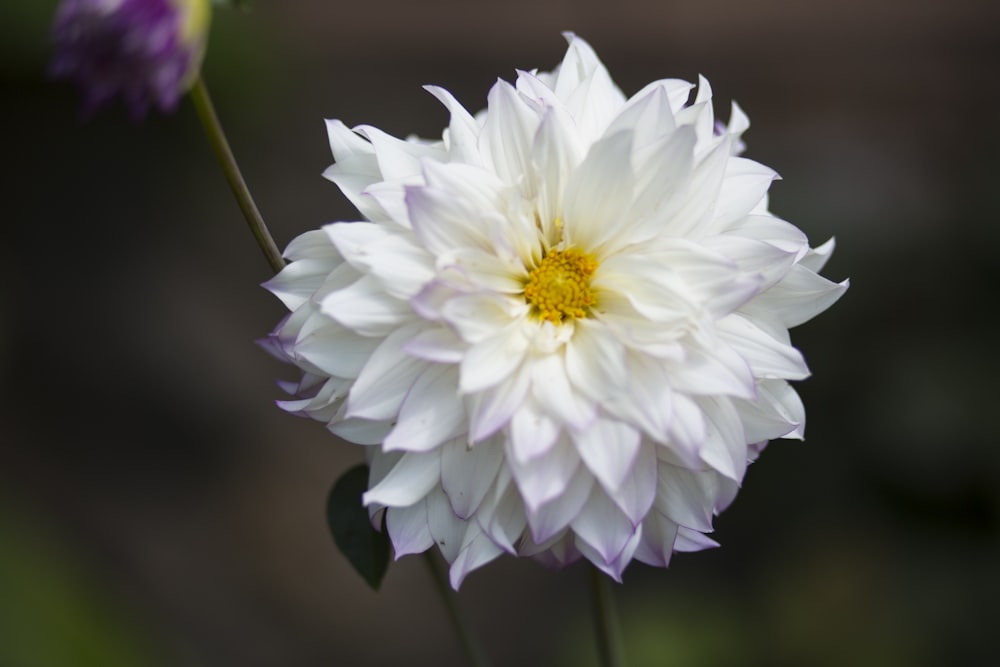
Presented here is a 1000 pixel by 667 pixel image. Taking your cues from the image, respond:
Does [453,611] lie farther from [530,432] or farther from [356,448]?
[356,448]

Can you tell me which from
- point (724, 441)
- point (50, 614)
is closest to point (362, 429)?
point (724, 441)

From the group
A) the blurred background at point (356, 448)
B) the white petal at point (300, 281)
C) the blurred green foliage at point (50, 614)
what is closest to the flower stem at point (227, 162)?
the white petal at point (300, 281)

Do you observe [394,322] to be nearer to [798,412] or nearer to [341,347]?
[341,347]

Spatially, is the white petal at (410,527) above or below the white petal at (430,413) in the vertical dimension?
below

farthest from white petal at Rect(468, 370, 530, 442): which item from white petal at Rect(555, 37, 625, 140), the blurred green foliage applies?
the blurred green foliage

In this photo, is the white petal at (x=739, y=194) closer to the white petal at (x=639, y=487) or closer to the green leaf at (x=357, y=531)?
the white petal at (x=639, y=487)

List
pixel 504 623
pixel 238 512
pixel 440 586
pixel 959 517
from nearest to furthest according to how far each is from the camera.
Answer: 1. pixel 440 586
2. pixel 959 517
3. pixel 504 623
4. pixel 238 512

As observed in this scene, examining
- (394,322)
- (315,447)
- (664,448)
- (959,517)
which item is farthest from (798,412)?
(315,447)
